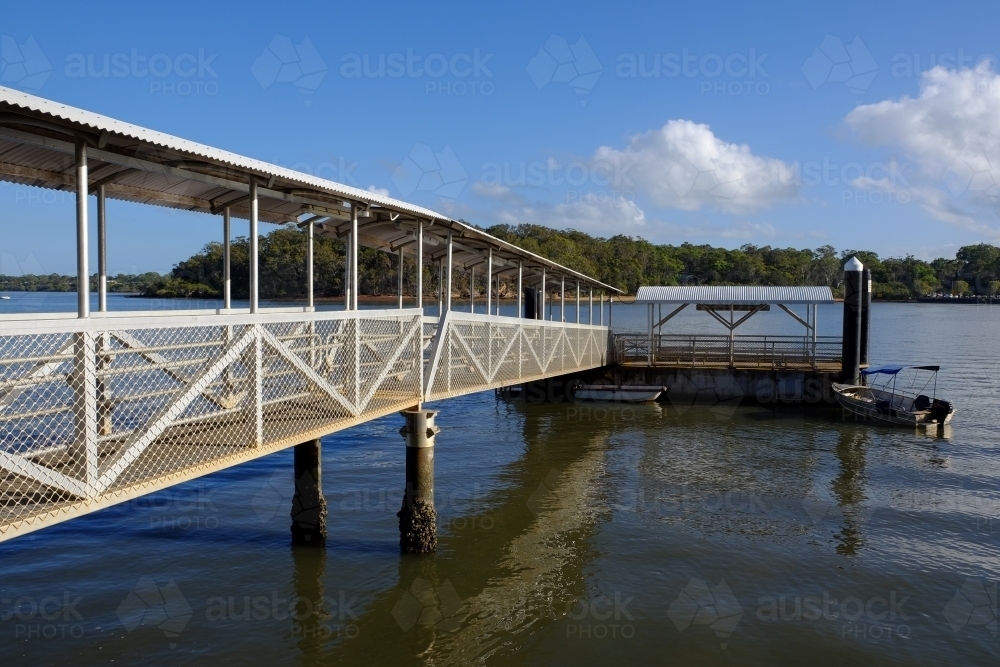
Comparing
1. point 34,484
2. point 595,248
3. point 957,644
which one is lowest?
point 957,644

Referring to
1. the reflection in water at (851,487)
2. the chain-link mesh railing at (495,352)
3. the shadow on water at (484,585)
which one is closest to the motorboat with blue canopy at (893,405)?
the reflection in water at (851,487)

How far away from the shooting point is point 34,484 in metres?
5.80

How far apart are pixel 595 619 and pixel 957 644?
430 cm

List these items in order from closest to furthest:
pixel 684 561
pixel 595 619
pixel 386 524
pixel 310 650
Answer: pixel 310 650 → pixel 595 619 → pixel 684 561 → pixel 386 524

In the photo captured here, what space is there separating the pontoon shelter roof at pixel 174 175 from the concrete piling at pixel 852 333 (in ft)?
50.6

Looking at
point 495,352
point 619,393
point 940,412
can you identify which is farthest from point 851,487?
point 619,393

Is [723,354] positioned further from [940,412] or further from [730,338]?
[940,412]

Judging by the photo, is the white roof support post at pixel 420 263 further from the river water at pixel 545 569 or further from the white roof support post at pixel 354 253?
the river water at pixel 545 569

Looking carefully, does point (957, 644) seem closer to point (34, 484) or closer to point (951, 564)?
point (951, 564)

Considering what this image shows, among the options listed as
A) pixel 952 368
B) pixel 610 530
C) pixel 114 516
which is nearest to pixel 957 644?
pixel 610 530

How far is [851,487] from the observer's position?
1619 centimetres

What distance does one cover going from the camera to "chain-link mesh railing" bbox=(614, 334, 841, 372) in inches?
1053

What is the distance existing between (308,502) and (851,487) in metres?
11.3

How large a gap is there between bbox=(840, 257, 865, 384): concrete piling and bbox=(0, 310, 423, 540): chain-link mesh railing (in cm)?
1789
